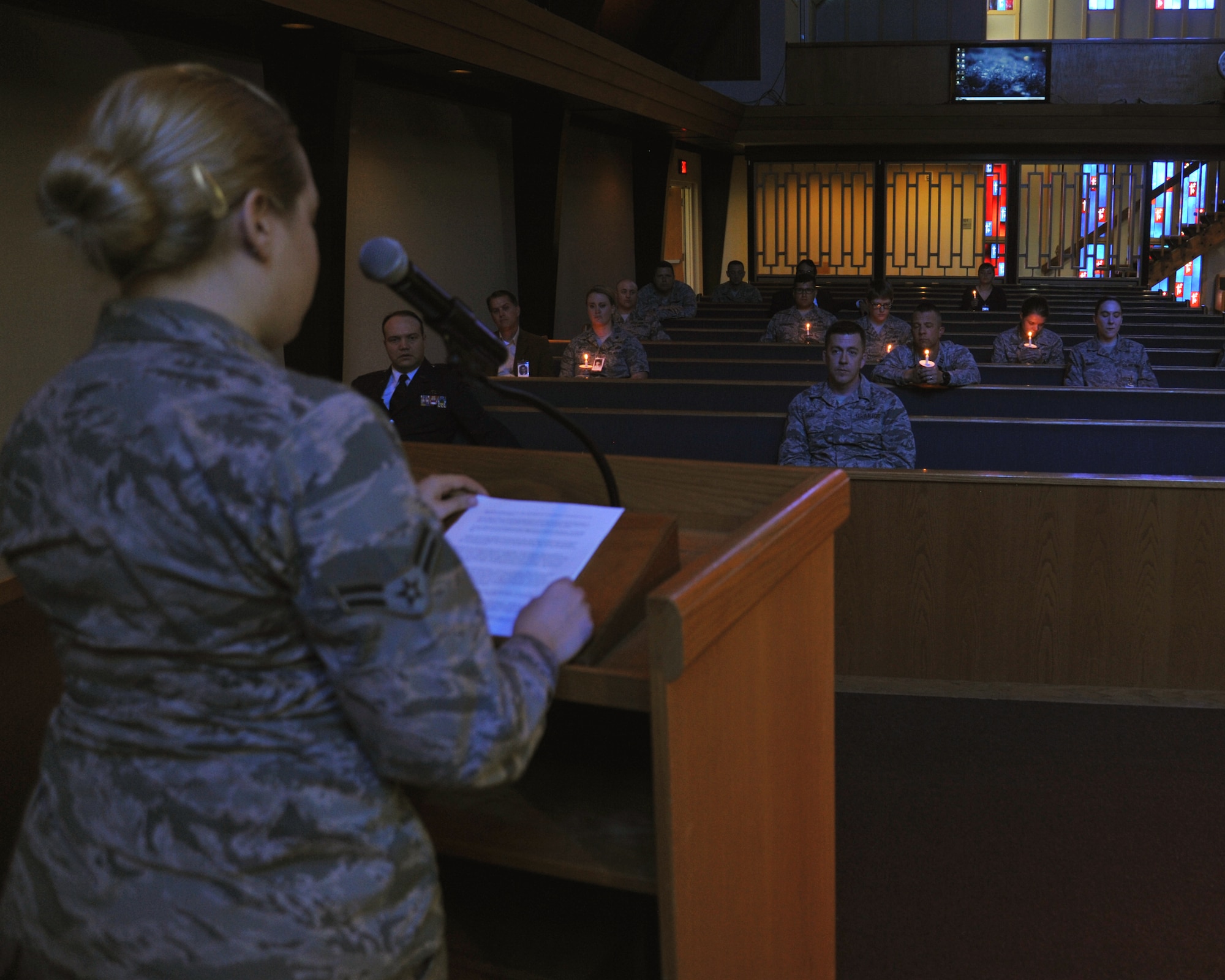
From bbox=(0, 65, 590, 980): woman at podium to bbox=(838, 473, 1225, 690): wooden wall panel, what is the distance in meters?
2.69

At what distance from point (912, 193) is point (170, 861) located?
1438cm

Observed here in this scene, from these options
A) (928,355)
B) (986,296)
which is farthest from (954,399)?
(986,296)

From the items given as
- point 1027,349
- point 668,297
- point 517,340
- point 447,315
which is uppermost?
point 668,297

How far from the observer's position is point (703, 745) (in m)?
0.98

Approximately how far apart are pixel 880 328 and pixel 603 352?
2.11 m

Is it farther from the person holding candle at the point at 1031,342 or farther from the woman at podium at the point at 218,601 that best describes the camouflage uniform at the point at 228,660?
the person holding candle at the point at 1031,342

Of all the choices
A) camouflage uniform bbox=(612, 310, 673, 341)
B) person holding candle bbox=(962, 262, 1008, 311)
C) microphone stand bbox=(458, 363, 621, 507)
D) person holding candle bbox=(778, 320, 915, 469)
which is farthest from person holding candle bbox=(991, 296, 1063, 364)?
microphone stand bbox=(458, 363, 621, 507)

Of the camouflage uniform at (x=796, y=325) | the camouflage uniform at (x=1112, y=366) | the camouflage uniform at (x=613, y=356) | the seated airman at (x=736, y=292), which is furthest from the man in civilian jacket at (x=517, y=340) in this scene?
the seated airman at (x=736, y=292)

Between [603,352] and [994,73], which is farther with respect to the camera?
[994,73]

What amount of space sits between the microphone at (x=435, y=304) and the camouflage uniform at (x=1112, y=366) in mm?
5432

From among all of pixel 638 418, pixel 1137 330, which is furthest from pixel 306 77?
pixel 1137 330

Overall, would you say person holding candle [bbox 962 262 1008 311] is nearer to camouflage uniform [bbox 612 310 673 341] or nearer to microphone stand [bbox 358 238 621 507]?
camouflage uniform [bbox 612 310 673 341]

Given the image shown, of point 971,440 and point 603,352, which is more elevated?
point 603,352

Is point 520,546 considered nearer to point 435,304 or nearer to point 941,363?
point 435,304
